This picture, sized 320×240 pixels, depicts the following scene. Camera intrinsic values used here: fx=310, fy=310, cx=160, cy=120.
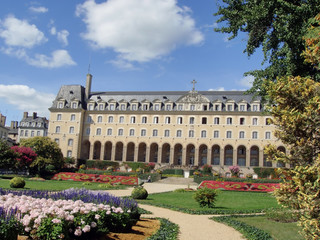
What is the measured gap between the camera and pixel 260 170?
47.9 metres

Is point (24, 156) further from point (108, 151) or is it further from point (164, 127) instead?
point (164, 127)

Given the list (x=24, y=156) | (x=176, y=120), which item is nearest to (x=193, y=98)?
(x=176, y=120)

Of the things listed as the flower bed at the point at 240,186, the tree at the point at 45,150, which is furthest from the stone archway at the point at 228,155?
the tree at the point at 45,150

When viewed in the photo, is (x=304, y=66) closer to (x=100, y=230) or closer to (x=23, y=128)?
(x=100, y=230)

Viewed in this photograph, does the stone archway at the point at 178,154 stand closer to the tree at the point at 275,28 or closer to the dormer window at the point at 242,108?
the dormer window at the point at 242,108

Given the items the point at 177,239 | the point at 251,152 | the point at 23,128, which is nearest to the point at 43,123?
the point at 23,128

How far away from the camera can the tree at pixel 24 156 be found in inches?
1452

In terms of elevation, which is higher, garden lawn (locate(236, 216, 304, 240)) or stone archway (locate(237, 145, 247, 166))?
stone archway (locate(237, 145, 247, 166))

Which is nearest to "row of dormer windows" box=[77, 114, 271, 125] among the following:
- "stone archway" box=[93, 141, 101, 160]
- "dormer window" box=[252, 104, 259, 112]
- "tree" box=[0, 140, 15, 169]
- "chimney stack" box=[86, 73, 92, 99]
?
"dormer window" box=[252, 104, 259, 112]

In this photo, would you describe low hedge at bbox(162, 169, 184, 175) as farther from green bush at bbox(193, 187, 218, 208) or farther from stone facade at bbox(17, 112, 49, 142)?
stone facade at bbox(17, 112, 49, 142)

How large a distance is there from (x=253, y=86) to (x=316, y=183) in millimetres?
11579

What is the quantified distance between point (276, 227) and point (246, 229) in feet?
4.14

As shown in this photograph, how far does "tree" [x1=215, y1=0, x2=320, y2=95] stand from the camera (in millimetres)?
14156

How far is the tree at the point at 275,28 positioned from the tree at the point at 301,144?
7.21 m
